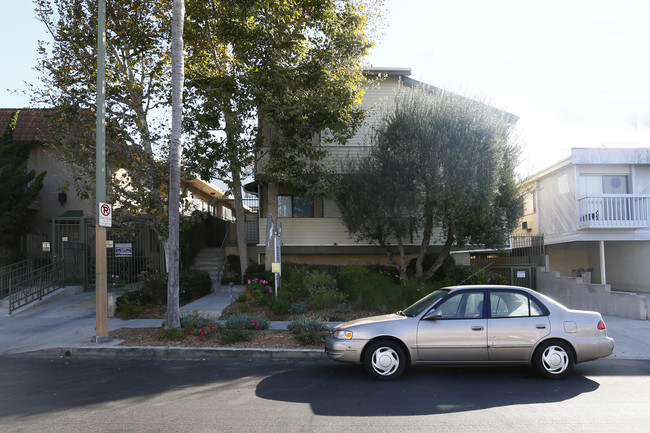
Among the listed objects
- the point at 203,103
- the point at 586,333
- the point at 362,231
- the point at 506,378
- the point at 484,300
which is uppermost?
the point at 203,103

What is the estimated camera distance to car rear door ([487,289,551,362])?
7.31 m

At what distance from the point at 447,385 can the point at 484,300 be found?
143 cm

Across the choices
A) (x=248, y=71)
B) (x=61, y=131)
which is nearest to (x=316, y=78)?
(x=248, y=71)

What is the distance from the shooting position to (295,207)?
18844 mm

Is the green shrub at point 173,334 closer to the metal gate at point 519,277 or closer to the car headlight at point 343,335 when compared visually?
the car headlight at point 343,335

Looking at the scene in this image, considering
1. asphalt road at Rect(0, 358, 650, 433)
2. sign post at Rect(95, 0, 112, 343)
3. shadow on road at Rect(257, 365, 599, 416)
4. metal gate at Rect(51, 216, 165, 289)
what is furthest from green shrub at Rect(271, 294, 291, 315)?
metal gate at Rect(51, 216, 165, 289)

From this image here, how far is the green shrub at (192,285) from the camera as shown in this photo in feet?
49.5

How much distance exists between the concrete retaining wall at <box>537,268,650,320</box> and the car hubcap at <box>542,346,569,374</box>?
7.56m

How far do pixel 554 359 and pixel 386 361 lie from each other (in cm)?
255

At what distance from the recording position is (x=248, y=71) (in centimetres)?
1473

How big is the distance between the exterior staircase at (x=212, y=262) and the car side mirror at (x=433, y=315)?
12.1 metres

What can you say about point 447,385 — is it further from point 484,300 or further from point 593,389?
point 593,389

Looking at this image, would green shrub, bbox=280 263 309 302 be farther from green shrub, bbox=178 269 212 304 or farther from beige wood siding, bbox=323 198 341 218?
beige wood siding, bbox=323 198 341 218

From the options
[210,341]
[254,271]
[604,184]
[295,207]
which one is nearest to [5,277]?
[254,271]
